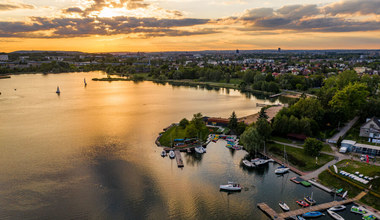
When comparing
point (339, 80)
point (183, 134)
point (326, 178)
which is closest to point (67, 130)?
point (183, 134)

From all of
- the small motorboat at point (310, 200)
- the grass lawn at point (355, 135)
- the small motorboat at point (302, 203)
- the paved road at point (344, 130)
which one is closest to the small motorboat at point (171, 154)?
the small motorboat at point (302, 203)

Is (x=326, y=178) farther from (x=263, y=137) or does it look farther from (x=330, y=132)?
(x=330, y=132)

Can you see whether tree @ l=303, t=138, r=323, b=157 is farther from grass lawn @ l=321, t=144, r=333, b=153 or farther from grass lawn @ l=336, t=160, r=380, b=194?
grass lawn @ l=336, t=160, r=380, b=194

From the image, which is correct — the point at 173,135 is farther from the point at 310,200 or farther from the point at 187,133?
the point at 310,200

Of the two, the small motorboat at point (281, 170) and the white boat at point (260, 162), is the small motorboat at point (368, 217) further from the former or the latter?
the white boat at point (260, 162)

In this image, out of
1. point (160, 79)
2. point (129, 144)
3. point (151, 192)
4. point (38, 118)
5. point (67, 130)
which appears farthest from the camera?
point (160, 79)
